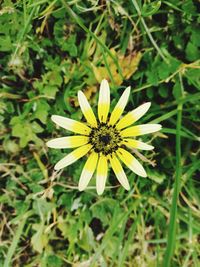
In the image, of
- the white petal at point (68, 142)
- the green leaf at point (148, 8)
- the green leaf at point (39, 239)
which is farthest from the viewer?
the green leaf at point (39, 239)

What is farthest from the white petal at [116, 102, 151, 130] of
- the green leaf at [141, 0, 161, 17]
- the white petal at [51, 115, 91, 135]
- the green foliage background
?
the green leaf at [141, 0, 161, 17]

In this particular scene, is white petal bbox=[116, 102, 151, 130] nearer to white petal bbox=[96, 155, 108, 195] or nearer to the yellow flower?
the yellow flower

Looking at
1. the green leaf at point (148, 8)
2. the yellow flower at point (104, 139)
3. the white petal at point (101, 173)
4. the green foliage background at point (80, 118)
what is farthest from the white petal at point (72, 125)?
the green leaf at point (148, 8)

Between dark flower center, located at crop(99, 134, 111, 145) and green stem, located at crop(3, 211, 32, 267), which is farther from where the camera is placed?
green stem, located at crop(3, 211, 32, 267)

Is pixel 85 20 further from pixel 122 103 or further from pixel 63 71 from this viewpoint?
pixel 122 103

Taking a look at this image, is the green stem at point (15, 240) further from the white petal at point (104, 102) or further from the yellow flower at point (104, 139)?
the white petal at point (104, 102)

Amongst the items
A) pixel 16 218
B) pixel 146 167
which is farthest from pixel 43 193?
pixel 146 167

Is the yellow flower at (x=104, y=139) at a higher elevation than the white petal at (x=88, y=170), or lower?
higher
